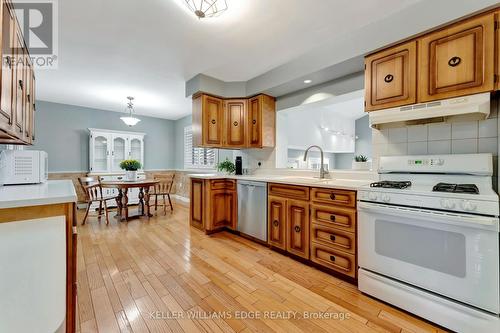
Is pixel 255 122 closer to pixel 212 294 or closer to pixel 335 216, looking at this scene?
pixel 335 216

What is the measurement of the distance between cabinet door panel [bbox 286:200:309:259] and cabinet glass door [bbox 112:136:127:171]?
16.4ft

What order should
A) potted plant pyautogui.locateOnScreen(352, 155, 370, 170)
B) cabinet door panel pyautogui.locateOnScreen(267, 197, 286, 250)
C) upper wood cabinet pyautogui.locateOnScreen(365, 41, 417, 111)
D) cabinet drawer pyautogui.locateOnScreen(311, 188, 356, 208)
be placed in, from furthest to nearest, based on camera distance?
potted plant pyautogui.locateOnScreen(352, 155, 370, 170)
cabinet door panel pyautogui.locateOnScreen(267, 197, 286, 250)
cabinet drawer pyautogui.locateOnScreen(311, 188, 356, 208)
upper wood cabinet pyautogui.locateOnScreen(365, 41, 417, 111)

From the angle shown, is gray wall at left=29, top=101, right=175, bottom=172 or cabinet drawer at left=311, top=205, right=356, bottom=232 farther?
gray wall at left=29, top=101, right=175, bottom=172

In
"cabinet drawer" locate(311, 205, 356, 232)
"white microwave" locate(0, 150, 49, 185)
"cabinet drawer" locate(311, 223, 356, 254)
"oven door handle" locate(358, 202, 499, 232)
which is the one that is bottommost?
"cabinet drawer" locate(311, 223, 356, 254)

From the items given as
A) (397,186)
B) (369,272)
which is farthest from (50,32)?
(369,272)

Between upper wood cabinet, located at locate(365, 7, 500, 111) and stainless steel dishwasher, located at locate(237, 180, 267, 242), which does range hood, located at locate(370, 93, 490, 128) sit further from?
stainless steel dishwasher, located at locate(237, 180, 267, 242)

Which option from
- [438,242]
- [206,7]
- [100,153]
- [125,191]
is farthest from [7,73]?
[100,153]

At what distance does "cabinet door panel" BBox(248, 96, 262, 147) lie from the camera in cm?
338

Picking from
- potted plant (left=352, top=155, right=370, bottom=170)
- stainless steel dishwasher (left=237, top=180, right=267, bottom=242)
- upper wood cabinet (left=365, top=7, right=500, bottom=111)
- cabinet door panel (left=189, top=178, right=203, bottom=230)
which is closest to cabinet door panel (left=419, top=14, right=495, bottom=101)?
upper wood cabinet (left=365, top=7, right=500, bottom=111)

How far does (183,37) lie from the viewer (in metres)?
2.34

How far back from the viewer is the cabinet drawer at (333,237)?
A: 6.31ft

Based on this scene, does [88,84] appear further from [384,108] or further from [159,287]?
[384,108]

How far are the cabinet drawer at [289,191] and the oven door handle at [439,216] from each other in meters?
0.64

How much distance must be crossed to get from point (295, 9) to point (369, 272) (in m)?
2.38
